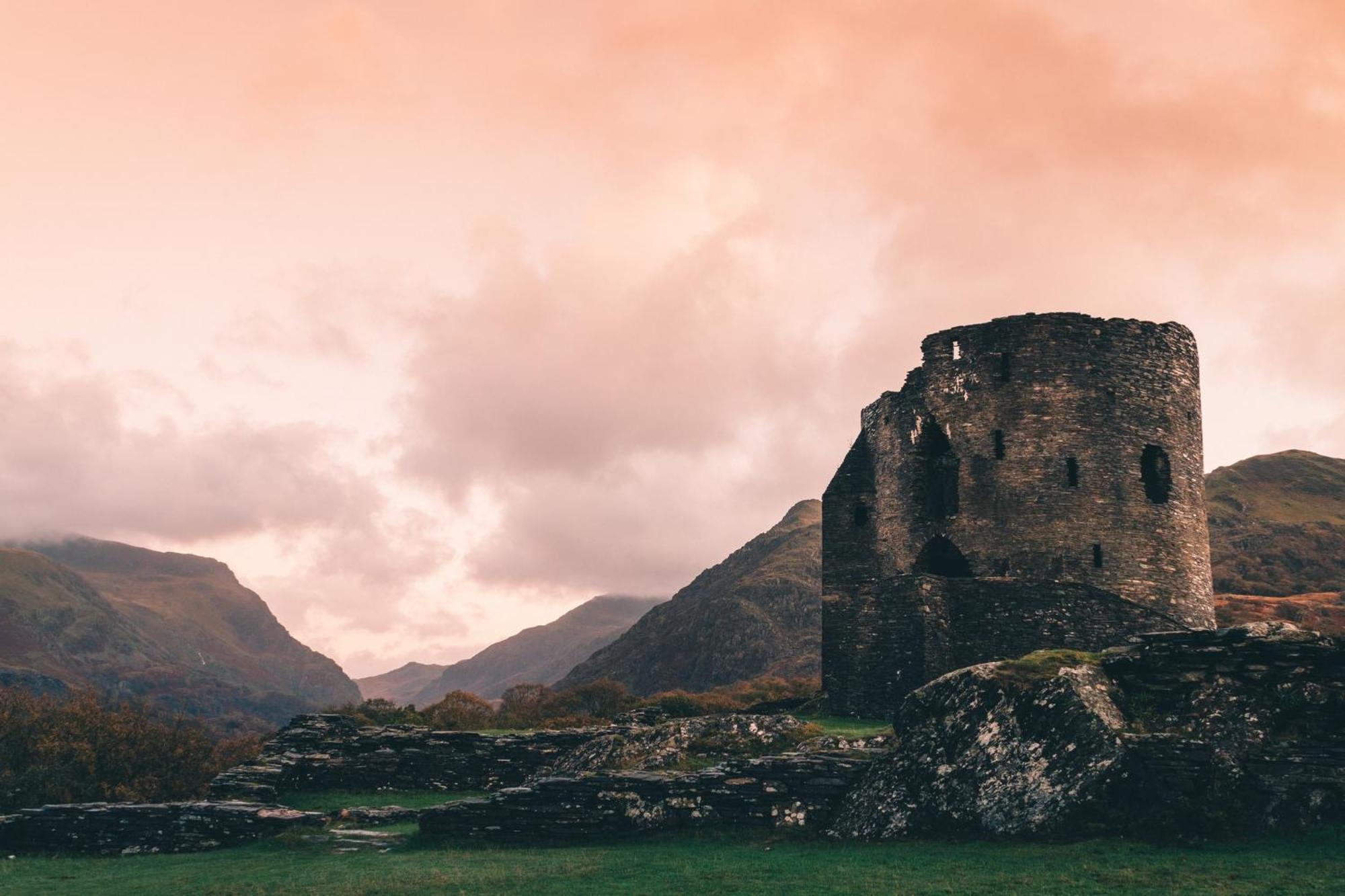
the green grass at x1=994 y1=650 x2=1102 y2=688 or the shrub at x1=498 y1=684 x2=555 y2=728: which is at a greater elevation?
the green grass at x1=994 y1=650 x2=1102 y2=688

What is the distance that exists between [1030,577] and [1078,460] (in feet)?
13.2

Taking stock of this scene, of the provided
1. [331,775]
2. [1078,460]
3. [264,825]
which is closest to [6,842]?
[264,825]

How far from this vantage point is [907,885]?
12086 millimetres

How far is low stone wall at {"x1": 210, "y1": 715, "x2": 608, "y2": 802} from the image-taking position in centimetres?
2430

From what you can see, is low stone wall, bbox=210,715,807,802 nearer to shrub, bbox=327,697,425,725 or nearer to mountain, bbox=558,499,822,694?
shrub, bbox=327,697,425,725

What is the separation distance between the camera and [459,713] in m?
37.5

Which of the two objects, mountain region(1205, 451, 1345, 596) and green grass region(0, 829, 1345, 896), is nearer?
green grass region(0, 829, 1345, 896)

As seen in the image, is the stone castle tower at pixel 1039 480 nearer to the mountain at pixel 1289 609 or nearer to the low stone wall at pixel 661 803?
the low stone wall at pixel 661 803

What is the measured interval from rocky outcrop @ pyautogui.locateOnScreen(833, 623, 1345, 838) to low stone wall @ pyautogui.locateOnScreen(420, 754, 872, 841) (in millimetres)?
720

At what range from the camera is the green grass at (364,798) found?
22.0 metres

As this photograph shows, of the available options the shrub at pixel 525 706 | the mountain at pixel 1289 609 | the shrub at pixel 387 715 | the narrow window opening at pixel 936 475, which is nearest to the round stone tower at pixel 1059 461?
the narrow window opening at pixel 936 475

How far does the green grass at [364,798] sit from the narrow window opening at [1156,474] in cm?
2286

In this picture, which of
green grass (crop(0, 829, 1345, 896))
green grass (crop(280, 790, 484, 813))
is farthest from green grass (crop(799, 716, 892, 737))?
green grass (crop(280, 790, 484, 813))

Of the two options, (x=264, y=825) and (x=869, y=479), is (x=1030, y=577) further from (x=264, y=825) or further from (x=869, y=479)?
(x=264, y=825)
